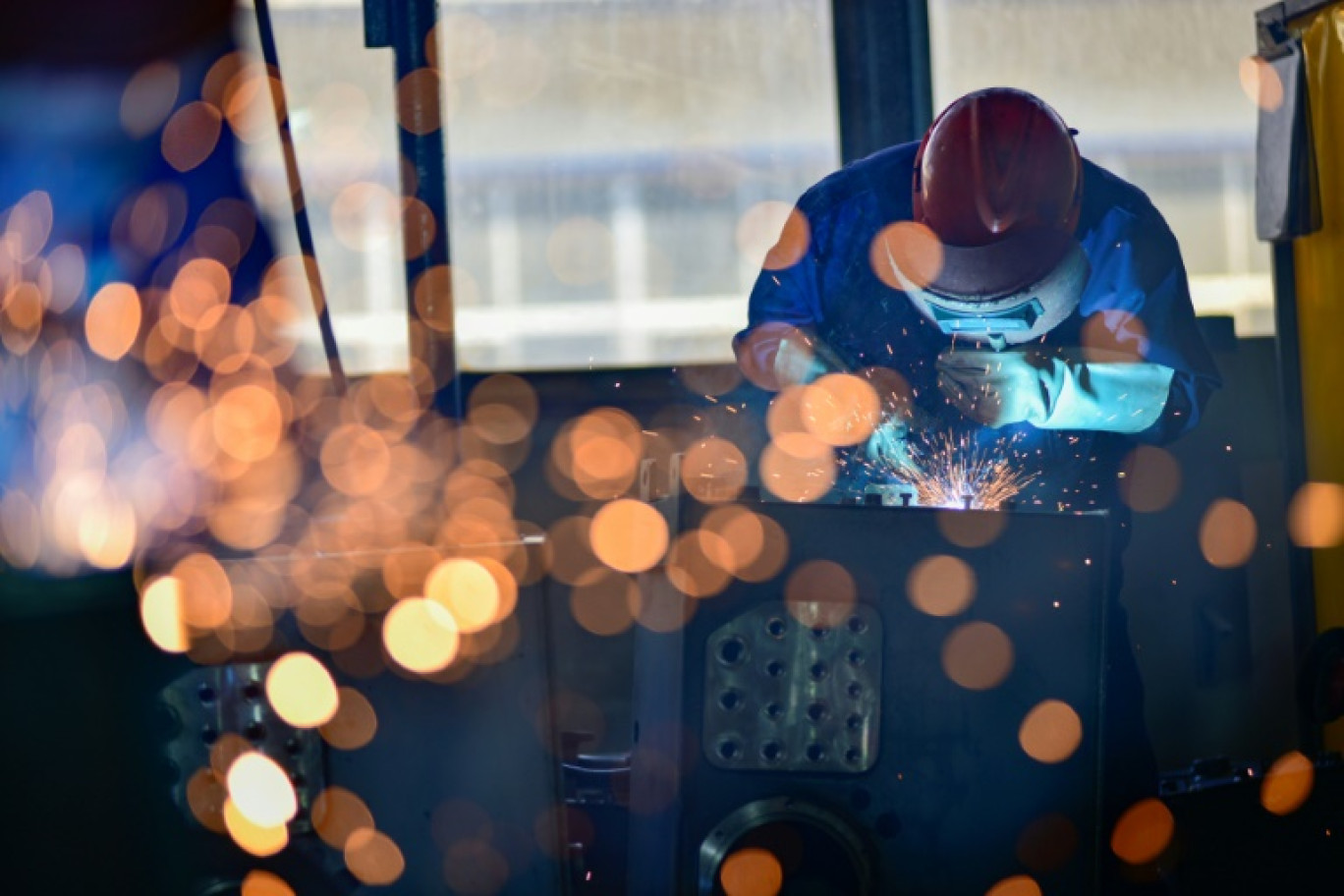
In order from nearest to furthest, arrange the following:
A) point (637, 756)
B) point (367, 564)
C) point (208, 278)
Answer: point (367, 564) < point (637, 756) < point (208, 278)

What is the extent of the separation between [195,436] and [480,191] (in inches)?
49.8

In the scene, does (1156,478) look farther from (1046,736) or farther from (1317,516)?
(1046,736)

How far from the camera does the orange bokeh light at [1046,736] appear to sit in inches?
44.2

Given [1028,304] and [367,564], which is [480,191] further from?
[367,564]

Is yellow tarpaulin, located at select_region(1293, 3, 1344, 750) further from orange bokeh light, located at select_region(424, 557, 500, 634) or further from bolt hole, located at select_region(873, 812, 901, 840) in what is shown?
orange bokeh light, located at select_region(424, 557, 500, 634)

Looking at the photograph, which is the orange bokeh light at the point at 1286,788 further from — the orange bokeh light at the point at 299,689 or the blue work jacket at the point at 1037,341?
the orange bokeh light at the point at 299,689

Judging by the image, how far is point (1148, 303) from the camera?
75.7 inches

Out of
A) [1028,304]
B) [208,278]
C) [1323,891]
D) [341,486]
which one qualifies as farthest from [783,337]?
[341,486]

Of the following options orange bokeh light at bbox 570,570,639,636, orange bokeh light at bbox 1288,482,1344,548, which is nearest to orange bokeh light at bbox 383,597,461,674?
orange bokeh light at bbox 570,570,639,636

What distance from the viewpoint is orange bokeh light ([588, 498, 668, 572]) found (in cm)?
123

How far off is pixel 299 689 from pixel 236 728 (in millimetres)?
53

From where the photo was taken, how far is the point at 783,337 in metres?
1.97

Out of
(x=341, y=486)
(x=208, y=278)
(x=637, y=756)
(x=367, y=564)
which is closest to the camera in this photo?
(x=367, y=564)

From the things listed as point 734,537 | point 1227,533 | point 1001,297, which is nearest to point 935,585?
point 734,537
